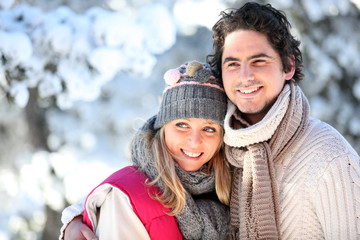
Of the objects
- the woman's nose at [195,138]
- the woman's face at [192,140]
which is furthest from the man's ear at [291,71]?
the woman's nose at [195,138]

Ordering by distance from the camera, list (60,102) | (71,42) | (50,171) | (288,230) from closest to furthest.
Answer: (288,230) → (71,42) → (60,102) → (50,171)

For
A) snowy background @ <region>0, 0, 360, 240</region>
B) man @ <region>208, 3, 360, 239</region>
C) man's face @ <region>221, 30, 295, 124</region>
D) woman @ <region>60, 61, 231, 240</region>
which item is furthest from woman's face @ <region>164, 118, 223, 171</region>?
snowy background @ <region>0, 0, 360, 240</region>

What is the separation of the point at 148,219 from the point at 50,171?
2911mm

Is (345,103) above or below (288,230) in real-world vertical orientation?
above

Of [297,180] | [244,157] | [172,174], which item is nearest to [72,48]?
[172,174]

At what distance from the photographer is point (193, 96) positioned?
2.19 metres

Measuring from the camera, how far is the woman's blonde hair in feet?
6.91

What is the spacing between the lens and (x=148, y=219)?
202cm

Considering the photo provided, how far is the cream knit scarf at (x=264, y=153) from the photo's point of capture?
1950mm

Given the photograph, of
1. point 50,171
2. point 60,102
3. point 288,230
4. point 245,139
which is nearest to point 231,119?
point 245,139

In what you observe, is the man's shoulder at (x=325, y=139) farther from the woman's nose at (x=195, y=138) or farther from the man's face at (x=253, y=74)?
the woman's nose at (x=195, y=138)

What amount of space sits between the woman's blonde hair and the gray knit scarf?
3cm

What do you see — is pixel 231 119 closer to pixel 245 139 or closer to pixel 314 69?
pixel 245 139

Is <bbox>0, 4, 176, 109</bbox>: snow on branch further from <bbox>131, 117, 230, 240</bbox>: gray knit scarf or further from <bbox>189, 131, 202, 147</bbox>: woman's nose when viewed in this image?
<bbox>189, 131, 202, 147</bbox>: woman's nose
